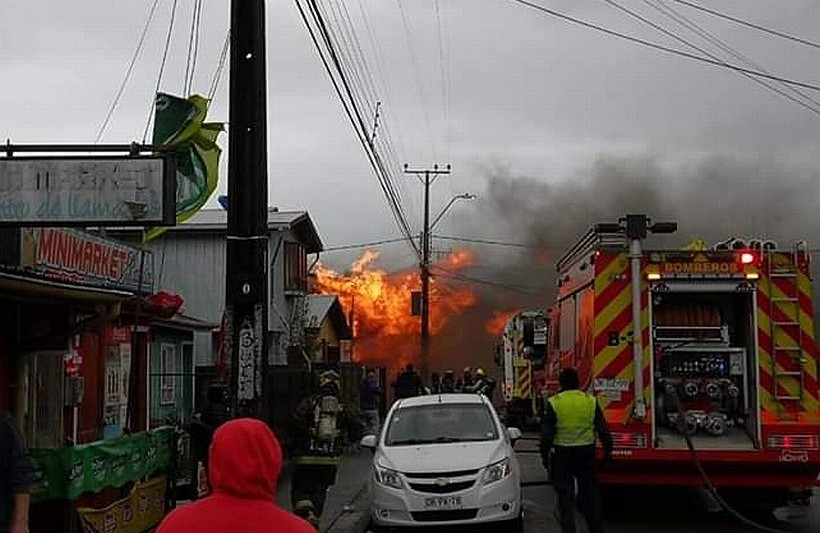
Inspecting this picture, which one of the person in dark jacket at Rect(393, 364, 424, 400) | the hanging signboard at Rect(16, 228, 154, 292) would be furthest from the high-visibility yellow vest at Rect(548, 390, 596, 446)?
the person in dark jacket at Rect(393, 364, 424, 400)

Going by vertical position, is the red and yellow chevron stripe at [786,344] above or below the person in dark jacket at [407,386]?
above

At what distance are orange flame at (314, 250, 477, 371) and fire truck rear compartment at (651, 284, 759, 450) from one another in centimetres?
4043

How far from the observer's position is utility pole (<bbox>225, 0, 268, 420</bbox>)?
33.2 ft

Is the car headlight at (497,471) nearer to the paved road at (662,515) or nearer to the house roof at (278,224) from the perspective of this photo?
the paved road at (662,515)

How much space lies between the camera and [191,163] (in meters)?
11.9

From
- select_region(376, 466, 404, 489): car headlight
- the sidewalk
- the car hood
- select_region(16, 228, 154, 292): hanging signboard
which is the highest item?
select_region(16, 228, 154, 292): hanging signboard

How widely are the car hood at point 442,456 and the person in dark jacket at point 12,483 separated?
6.72 meters

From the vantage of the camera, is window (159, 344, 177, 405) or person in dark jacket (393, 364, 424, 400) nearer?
window (159, 344, 177, 405)

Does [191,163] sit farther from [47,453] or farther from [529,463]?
[529,463]

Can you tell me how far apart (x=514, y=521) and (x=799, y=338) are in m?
3.68

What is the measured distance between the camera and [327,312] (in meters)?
43.5

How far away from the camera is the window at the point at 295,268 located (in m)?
35.6

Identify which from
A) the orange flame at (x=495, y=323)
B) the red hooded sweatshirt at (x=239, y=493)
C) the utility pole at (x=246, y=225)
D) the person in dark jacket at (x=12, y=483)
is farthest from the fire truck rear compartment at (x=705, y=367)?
the orange flame at (x=495, y=323)

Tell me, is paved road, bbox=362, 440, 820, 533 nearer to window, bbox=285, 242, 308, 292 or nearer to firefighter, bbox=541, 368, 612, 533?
firefighter, bbox=541, 368, 612, 533
